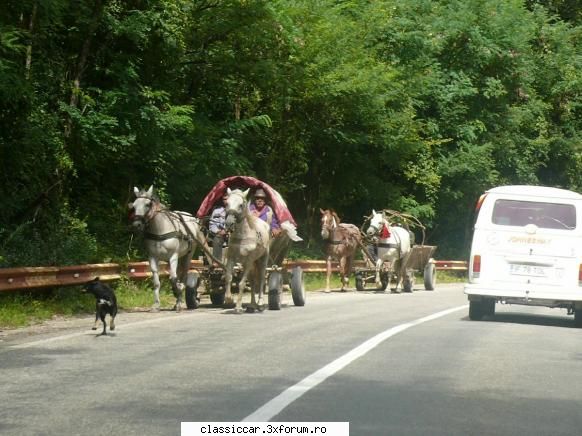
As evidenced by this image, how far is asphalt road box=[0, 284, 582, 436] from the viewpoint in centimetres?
916

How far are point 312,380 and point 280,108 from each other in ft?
80.7

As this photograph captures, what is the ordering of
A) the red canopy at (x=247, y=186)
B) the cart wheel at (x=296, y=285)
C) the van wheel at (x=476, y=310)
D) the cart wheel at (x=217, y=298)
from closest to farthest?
the van wheel at (x=476, y=310) < the red canopy at (x=247, y=186) < the cart wheel at (x=217, y=298) < the cart wheel at (x=296, y=285)

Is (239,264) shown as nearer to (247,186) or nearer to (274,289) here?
(274,289)

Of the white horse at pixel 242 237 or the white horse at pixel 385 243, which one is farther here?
the white horse at pixel 385 243

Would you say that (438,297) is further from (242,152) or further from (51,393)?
(51,393)

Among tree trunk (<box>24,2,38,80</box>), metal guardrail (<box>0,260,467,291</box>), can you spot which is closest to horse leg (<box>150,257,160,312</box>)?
metal guardrail (<box>0,260,467,291</box>)

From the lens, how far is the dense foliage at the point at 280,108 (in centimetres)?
2497

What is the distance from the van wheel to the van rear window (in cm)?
139

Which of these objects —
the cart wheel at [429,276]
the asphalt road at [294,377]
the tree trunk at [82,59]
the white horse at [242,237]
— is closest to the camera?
the asphalt road at [294,377]

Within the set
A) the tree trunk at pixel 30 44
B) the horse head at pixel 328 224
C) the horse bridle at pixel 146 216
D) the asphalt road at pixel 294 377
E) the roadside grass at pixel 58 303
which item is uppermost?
the tree trunk at pixel 30 44

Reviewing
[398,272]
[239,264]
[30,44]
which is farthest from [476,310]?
[398,272]

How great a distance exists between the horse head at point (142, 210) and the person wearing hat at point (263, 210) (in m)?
1.77

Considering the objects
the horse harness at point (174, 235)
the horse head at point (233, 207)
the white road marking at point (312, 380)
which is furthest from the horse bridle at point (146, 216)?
the white road marking at point (312, 380)

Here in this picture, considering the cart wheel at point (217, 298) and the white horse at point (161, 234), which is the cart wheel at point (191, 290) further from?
the cart wheel at point (217, 298)
